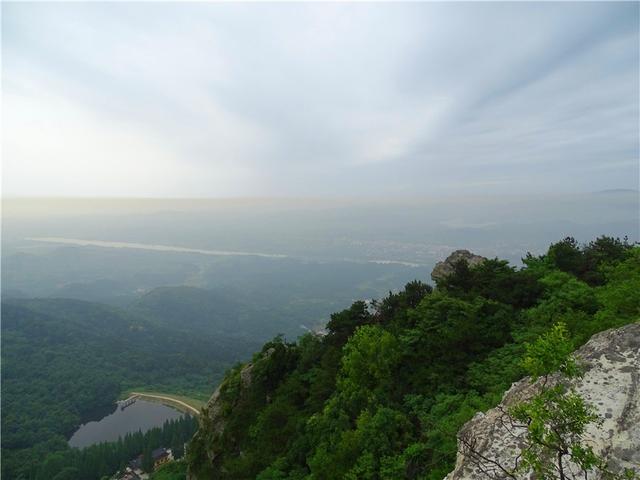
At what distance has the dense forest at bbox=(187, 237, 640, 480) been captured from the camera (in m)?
10.6

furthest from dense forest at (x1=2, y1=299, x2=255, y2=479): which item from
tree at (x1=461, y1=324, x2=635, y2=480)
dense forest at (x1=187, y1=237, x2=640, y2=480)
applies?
tree at (x1=461, y1=324, x2=635, y2=480)

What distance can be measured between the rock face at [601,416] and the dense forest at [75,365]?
91.3 metres

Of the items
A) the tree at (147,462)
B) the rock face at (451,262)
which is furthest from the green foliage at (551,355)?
the tree at (147,462)

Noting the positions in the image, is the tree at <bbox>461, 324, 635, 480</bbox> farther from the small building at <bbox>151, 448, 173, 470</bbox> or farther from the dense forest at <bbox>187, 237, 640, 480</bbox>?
the small building at <bbox>151, 448, 173, 470</bbox>

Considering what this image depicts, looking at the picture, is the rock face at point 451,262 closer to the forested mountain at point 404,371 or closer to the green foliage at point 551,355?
the forested mountain at point 404,371

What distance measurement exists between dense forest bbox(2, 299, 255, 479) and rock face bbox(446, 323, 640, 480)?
9133 cm

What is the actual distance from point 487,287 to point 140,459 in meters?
74.9

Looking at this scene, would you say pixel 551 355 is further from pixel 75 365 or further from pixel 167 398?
pixel 75 365

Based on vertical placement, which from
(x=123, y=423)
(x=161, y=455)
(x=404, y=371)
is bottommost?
(x=123, y=423)

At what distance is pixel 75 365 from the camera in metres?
123

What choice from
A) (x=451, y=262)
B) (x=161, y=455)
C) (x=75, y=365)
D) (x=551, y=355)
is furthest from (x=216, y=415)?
(x=75, y=365)

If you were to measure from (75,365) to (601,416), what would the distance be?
156156mm

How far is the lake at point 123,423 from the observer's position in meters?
87.3

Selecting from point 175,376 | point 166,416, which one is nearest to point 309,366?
point 166,416
